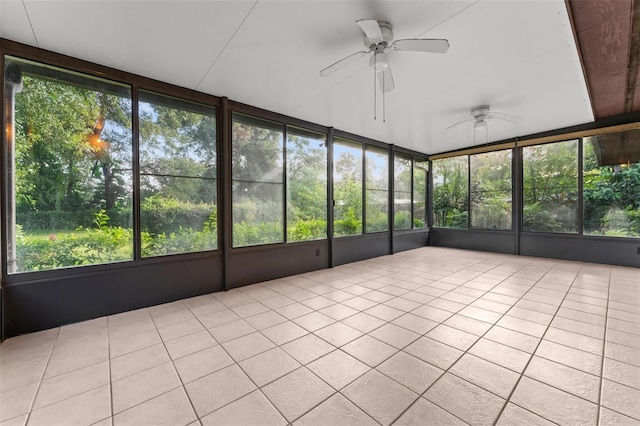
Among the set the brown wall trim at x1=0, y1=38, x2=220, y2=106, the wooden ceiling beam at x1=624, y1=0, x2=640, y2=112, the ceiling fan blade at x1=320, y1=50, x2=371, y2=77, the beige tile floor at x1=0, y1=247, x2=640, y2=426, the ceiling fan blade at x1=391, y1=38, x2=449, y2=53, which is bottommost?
the beige tile floor at x1=0, y1=247, x2=640, y2=426

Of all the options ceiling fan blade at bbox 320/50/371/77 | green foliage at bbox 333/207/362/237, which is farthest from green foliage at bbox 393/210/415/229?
ceiling fan blade at bbox 320/50/371/77

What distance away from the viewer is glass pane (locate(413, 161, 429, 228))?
7.92 meters

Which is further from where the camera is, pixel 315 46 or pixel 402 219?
pixel 402 219

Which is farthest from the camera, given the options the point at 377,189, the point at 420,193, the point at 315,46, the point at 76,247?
the point at 420,193

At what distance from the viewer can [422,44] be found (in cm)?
228

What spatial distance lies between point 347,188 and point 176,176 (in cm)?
344

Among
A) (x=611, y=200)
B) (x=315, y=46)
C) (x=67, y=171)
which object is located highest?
(x=315, y=46)

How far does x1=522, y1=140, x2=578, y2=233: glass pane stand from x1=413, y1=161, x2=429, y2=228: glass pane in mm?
2486

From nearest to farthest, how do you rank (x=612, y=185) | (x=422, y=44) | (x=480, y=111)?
(x=422, y=44) → (x=480, y=111) → (x=612, y=185)

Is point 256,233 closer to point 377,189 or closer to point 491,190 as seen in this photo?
point 377,189

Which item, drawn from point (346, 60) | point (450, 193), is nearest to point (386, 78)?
point (346, 60)

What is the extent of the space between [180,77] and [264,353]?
11.2 feet

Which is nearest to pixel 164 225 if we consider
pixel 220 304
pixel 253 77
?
pixel 220 304

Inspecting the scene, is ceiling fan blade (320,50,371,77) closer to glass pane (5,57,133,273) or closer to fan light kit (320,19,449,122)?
fan light kit (320,19,449,122)
